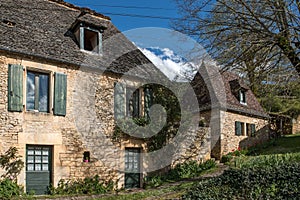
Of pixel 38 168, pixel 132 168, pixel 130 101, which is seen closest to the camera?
pixel 38 168

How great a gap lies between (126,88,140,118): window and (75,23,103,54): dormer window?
Result: 2.14 m

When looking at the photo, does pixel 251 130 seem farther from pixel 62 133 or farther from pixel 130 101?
pixel 62 133

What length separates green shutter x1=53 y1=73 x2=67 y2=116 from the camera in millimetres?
12719

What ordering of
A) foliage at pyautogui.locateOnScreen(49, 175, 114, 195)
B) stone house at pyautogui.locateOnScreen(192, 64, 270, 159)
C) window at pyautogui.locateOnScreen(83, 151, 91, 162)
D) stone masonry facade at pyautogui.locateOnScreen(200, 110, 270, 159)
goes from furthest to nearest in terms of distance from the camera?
1. stone house at pyautogui.locateOnScreen(192, 64, 270, 159)
2. stone masonry facade at pyautogui.locateOnScreen(200, 110, 270, 159)
3. window at pyautogui.locateOnScreen(83, 151, 91, 162)
4. foliage at pyautogui.locateOnScreen(49, 175, 114, 195)

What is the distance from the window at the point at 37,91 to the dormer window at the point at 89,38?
2.44 meters

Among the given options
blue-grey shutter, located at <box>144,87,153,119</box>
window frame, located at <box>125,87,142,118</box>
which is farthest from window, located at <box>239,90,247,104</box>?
window frame, located at <box>125,87,142,118</box>

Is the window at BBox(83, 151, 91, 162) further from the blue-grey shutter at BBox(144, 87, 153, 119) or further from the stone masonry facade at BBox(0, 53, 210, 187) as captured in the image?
the blue-grey shutter at BBox(144, 87, 153, 119)

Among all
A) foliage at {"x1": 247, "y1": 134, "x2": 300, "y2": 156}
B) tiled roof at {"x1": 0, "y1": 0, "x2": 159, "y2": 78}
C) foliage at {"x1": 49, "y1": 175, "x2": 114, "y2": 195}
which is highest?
tiled roof at {"x1": 0, "y1": 0, "x2": 159, "y2": 78}

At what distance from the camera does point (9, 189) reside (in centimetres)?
1117

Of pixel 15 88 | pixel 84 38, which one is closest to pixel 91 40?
pixel 84 38

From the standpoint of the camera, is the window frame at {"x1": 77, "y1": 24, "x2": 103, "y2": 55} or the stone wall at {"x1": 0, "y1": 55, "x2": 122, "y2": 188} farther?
the window frame at {"x1": 77, "y1": 24, "x2": 103, "y2": 55}

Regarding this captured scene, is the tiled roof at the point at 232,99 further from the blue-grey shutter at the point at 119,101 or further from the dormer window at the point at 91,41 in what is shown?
the dormer window at the point at 91,41

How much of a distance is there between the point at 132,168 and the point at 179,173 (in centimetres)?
204

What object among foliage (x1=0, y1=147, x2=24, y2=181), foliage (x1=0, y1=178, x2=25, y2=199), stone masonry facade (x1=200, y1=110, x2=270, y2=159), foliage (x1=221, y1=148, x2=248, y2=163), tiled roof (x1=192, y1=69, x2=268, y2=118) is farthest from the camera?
tiled roof (x1=192, y1=69, x2=268, y2=118)
